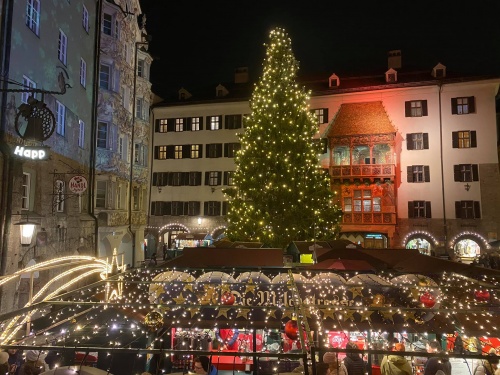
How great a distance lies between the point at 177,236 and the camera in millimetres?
39188

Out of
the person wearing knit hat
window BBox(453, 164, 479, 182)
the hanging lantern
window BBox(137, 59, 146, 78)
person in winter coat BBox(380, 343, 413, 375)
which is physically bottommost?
person in winter coat BBox(380, 343, 413, 375)

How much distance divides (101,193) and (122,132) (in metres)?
4.77

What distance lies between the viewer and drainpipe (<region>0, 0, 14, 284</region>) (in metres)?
14.1

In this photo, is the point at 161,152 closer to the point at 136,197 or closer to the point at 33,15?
the point at 136,197

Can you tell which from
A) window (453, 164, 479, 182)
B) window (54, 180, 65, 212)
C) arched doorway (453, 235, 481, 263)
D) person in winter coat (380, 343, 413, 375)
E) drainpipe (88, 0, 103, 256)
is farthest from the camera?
window (453, 164, 479, 182)

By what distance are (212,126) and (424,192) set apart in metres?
21.1

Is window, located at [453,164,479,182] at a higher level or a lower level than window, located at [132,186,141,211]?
higher

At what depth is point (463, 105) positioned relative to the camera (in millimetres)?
35188

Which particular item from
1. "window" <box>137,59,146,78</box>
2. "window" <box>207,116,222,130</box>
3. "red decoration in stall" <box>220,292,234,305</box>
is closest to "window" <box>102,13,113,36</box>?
"window" <box>137,59,146,78</box>

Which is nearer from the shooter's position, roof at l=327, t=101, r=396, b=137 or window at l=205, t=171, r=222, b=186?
roof at l=327, t=101, r=396, b=137

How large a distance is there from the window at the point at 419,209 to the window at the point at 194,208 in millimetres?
19889

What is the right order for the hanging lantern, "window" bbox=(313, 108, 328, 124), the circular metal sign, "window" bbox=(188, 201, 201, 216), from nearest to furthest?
the hanging lantern
the circular metal sign
"window" bbox=(313, 108, 328, 124)
"window" bbox=(188, 201, 201, 216)

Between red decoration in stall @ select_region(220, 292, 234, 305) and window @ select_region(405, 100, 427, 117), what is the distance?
32.3 metres

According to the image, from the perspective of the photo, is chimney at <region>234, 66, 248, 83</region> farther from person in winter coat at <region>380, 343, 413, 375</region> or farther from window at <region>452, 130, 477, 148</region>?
person in winter coat at <region>380, 343, 413, 375</region>
